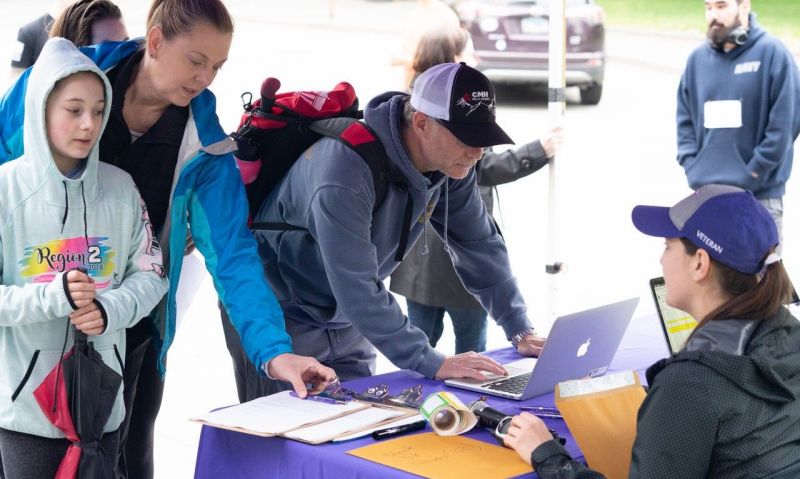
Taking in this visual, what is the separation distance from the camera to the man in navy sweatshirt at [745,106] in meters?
4.88

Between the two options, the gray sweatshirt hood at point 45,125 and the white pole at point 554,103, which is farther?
the white pole at point 554,103

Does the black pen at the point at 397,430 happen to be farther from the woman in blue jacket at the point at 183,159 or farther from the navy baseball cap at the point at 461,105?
the navy baseball cap at the point at 461,105

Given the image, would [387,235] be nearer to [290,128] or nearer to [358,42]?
[290,128]

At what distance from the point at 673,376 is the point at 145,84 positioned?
1.22 m

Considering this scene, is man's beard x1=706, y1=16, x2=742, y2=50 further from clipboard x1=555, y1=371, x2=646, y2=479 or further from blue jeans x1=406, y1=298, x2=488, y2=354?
clipboard x1=555, y1=371, x2=646, y2=479

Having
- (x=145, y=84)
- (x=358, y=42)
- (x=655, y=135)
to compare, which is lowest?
(x=655, y=135)

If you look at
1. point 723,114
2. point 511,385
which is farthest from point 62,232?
point 723,114

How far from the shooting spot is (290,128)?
8.40ft

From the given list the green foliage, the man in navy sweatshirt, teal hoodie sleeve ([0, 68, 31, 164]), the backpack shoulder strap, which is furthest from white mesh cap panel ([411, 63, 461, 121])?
the green foliage

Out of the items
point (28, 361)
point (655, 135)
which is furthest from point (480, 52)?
point (28, 361)

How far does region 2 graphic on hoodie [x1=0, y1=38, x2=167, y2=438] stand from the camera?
80.6 inches

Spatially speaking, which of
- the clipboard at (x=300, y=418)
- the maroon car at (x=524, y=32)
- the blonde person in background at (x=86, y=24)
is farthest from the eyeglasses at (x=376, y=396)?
the maroon car at (x=524, y=32)

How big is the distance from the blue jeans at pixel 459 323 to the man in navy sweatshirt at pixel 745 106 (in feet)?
5.74

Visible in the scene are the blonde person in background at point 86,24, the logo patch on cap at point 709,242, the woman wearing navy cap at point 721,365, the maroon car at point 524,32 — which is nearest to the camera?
the woman wearing navy cap at point 721,365
